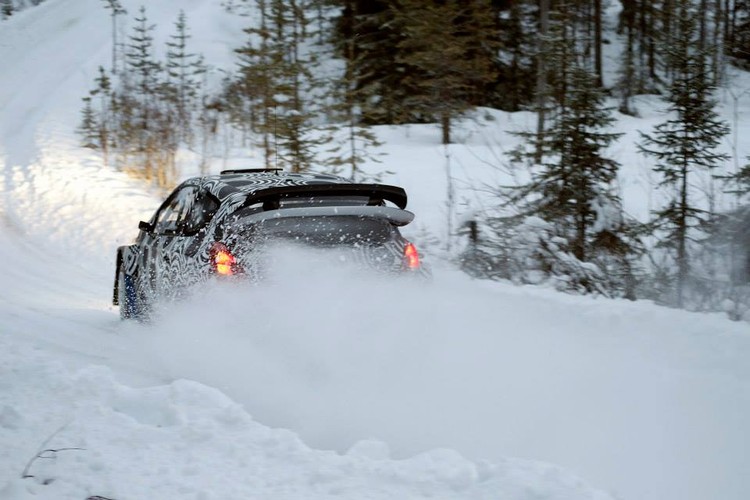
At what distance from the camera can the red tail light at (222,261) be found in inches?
215

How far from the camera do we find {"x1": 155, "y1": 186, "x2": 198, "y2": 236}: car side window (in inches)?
260

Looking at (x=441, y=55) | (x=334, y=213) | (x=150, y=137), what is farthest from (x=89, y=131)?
(x=334, y=213)

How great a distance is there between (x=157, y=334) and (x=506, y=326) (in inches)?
118

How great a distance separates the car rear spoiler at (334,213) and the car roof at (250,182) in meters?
0.21

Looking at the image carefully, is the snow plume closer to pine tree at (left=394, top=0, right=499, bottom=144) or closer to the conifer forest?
the conifer forest

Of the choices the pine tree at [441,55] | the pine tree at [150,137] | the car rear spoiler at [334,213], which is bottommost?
the car rear spoiler at [334,213]

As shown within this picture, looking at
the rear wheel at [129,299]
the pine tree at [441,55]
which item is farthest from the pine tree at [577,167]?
the pine tree at [441,55]

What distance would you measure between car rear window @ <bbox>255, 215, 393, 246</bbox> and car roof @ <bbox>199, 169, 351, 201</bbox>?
0.32m

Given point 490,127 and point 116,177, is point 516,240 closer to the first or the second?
point 116,177

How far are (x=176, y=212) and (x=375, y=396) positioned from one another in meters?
3.05

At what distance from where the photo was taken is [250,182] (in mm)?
6297

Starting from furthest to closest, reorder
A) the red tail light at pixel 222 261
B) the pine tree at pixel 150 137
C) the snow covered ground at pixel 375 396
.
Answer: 1. the pine tree at pixel 150 137
2. the red tail light at pixel 222 261
3. the snow covered ground at pixel 375 396

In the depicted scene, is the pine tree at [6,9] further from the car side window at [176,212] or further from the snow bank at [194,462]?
the snow bank at [194,462]

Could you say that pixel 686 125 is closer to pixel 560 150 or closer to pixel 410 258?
pixel 560 150
